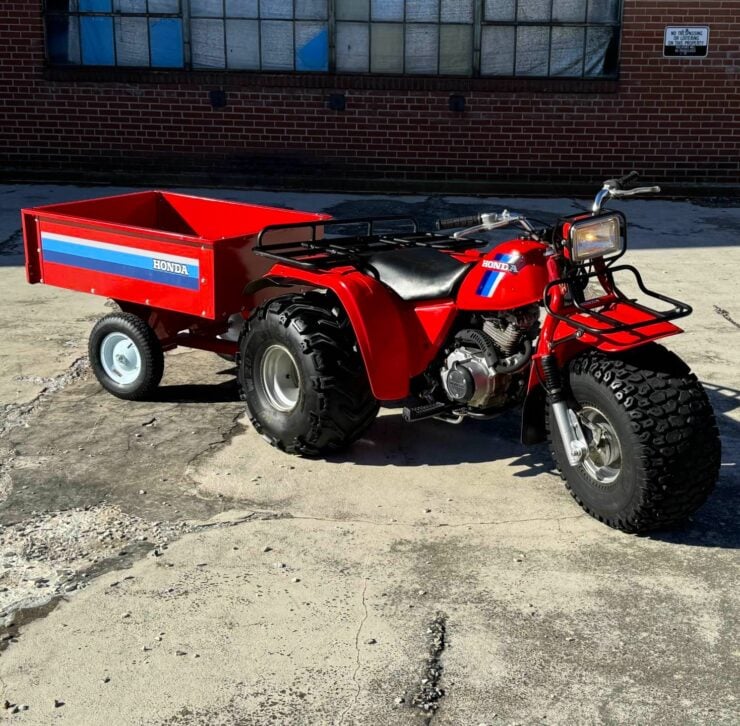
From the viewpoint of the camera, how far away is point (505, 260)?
4.88 m

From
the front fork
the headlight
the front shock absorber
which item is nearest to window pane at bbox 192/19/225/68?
the front fork

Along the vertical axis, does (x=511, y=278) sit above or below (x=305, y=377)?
above

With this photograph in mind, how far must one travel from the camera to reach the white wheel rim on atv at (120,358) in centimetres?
632

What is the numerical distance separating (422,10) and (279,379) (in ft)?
26.2

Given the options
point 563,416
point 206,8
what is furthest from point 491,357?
point 206,8

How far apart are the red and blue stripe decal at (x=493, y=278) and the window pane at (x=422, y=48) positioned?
8210 millimetres

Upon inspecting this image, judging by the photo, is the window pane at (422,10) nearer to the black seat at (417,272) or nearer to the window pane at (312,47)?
the window pane at (312,47)

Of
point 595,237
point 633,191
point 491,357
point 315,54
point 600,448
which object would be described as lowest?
point 600,448

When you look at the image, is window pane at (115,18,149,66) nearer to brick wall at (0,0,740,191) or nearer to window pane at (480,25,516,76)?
brick wall at (0,0,740,191)

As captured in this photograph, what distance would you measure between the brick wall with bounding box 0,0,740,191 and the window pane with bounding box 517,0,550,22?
0.72 meters

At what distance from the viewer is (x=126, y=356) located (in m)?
6.35

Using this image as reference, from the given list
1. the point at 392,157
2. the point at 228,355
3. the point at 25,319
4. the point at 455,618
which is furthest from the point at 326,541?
the point at 392,157

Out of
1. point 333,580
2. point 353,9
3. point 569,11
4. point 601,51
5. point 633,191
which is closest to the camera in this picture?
point 333,580

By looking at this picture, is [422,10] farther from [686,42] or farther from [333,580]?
[333,580]
